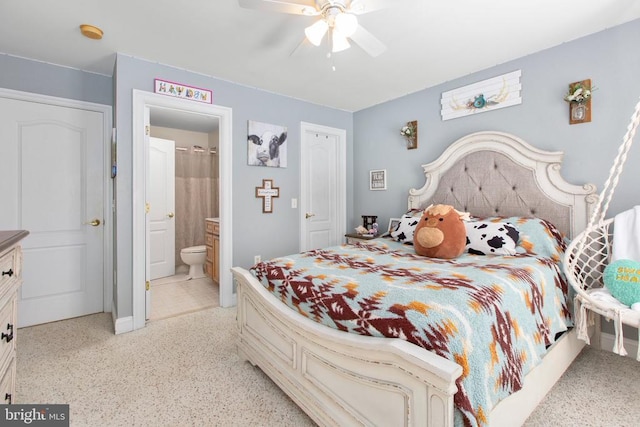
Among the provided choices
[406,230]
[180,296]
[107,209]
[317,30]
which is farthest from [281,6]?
[180,296]

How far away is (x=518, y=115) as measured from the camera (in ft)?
8.59

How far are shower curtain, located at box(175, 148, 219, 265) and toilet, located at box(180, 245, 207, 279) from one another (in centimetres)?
43

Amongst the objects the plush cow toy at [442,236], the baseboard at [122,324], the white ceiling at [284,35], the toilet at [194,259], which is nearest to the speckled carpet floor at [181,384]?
the baseboard at [122,324]

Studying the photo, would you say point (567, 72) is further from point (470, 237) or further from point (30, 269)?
point (30, 269)

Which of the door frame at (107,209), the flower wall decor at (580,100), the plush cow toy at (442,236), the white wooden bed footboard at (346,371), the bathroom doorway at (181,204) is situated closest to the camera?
the white wooden bed footboard at (346,371)

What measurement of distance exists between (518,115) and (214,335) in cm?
323

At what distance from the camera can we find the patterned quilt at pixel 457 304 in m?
1.05

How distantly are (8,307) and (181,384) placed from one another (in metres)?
0.99

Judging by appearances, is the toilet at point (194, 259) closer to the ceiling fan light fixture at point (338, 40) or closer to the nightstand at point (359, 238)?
the nightstand at point (359, 238)

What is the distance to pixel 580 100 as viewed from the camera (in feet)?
7.45

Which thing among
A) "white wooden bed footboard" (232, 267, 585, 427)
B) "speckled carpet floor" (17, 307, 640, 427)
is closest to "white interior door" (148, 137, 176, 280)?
"speckled carpet floor" (17, 307, 640, 427)

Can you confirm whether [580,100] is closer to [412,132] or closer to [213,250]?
[412,132]

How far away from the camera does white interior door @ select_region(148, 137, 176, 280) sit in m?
4.12

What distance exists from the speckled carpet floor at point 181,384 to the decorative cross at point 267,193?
4.61ft
